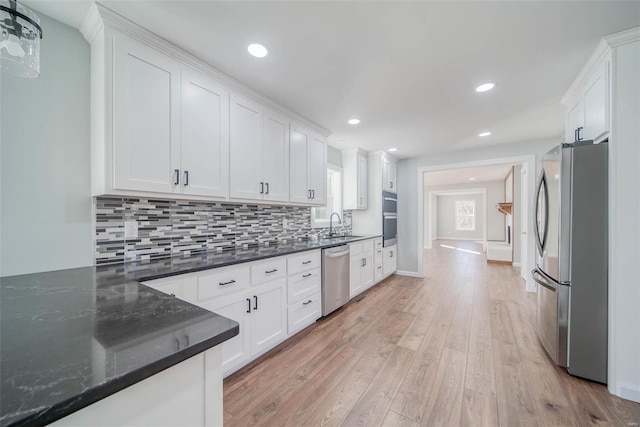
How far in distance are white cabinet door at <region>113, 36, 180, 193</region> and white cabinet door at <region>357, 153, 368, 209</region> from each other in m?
3.17

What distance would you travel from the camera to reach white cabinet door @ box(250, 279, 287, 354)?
2.03 m

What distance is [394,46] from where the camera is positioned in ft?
5.82

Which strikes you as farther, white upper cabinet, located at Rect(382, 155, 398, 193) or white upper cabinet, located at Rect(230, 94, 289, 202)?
white upper cabinet, located at Rect(382, 155, 398, 193)

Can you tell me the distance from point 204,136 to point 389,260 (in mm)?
3990

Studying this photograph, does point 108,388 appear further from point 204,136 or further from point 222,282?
point 204,136

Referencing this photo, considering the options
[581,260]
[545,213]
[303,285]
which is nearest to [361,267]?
[303,285]

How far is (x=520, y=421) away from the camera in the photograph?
4.87ft

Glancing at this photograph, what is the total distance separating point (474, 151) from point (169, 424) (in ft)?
17.3

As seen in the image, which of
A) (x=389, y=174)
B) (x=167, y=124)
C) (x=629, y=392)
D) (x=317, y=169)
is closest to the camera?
(x=629, y=392)

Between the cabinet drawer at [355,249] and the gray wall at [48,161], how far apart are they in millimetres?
2723

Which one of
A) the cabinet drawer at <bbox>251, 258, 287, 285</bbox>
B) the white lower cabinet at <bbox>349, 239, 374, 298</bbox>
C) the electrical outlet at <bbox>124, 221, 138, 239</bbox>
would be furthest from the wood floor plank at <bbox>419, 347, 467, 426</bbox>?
the electrical outlet at <bbox>124, 221, 138, 239</bbox>

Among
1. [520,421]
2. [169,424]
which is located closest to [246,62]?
[169,424]

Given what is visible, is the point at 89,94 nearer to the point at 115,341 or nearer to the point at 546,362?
the point at 115,341

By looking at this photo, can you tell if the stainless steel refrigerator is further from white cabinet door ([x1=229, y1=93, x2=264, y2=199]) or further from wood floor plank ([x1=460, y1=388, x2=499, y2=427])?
white cabinet door ([x1=229, y1=93, x2=264, y2=199])
